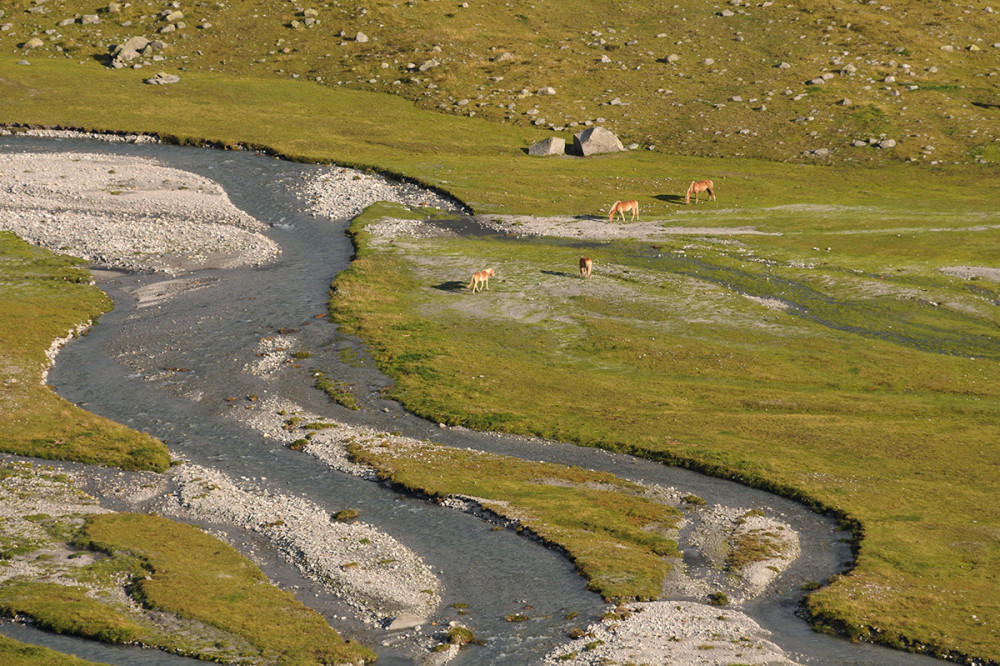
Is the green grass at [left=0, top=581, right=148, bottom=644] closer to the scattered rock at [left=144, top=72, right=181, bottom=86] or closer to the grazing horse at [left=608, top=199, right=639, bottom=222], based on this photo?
the grazing horse at [left=608, top=199, right=639, bottom=222]

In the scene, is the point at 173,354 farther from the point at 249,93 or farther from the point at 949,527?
the point at 249,93

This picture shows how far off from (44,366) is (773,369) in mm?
47270

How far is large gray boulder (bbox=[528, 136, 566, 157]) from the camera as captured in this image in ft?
381

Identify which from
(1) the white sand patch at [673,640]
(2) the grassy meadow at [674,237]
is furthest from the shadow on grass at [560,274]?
(1) the white sand patch at [673,640]

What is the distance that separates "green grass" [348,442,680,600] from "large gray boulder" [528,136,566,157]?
70.2 metres

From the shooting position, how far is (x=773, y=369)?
6347 cm

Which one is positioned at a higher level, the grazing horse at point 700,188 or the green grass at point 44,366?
the grazing horse at point 700,188

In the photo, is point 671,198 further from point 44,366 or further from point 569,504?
point 44,366

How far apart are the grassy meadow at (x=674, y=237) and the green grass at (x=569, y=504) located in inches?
177

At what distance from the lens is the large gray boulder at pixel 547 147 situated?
381ft

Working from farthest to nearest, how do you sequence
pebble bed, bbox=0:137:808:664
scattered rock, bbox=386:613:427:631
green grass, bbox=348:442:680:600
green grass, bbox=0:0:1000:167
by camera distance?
1. green grass, bbox=0:0:1000:167
2. green grass, bbox=348:442:680:600
3. pebble bed, bbox=0:137:808:664
4. scattered rock, bbox=386:613:427:631

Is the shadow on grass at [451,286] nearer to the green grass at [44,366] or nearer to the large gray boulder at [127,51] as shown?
the green grass at [44,366]

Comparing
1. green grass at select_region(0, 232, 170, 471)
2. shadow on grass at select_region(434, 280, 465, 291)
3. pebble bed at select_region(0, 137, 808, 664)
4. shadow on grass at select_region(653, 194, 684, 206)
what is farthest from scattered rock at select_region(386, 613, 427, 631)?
shadow on grass at select_region(653, 194, 684, 206)

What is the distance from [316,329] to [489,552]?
101 ft
